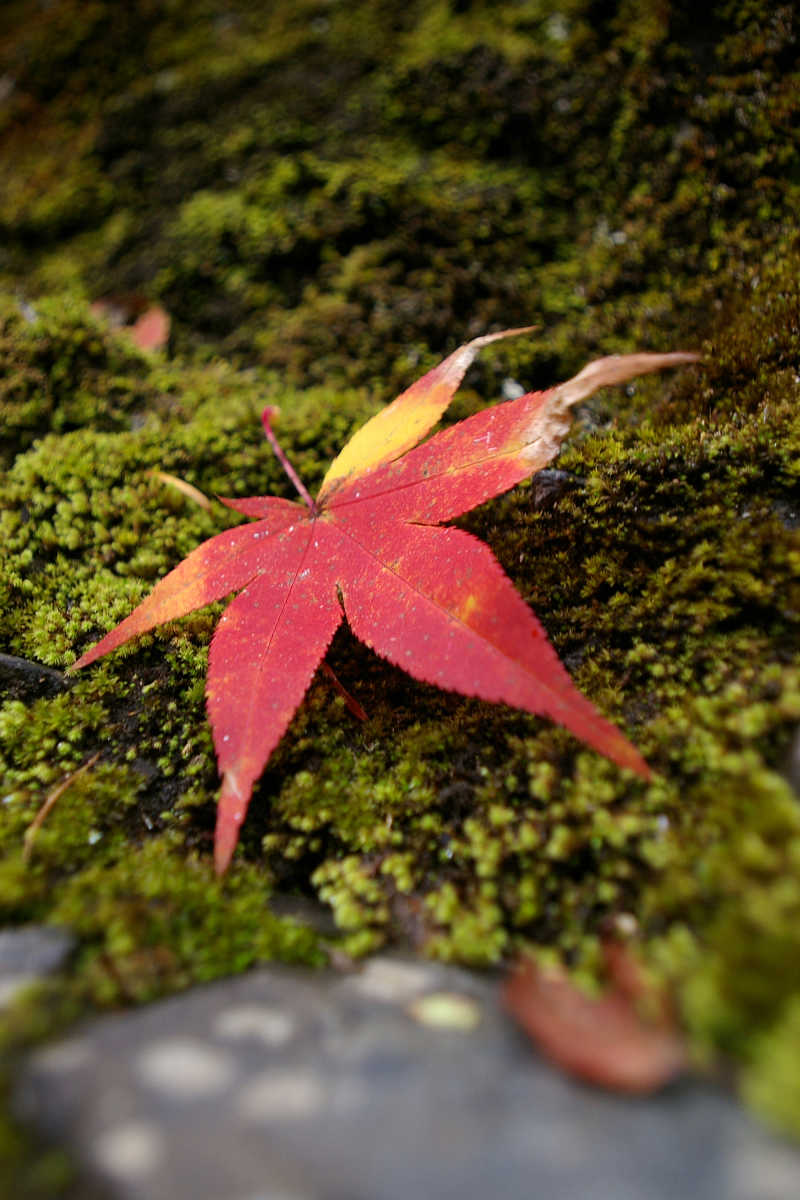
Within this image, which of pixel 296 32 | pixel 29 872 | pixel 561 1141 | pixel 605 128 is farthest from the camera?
pixel 296 32

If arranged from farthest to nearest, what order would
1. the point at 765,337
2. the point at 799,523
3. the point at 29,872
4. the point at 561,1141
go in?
the point at 765,337
the point at 799,523
the point at 29,872
the point at 561,1141

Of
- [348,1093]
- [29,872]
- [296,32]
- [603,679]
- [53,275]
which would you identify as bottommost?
[603,679]

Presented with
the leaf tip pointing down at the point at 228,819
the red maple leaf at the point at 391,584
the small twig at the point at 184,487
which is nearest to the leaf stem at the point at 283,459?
the red maple leaf at the point at 391,584

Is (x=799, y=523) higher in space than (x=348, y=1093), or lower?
lower

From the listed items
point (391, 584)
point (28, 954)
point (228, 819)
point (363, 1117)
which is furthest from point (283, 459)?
point (363, 1117)

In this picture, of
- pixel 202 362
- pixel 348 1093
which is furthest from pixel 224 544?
pixel 202 362

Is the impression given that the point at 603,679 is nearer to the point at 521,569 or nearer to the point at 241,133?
the point at 521,569
